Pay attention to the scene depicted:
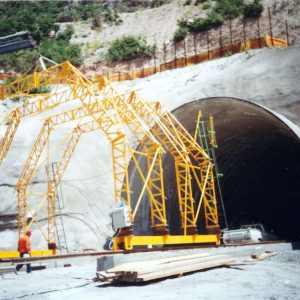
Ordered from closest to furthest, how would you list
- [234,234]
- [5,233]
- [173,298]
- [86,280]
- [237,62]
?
[173,298] → [86,280] → [234,234] → [5,233] → [237,62]

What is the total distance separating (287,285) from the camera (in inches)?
345

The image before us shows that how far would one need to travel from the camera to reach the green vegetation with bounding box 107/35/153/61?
53.1 metres

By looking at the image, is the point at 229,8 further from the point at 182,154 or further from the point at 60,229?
the point at 60,229

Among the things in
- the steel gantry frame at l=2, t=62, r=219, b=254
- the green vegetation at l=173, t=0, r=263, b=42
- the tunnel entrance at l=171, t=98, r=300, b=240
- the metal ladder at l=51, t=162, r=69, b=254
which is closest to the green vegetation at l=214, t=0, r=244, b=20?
the green vegetation at l=173, t=0, r=263, b=42

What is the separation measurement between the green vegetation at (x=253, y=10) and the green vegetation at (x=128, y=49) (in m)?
12.4

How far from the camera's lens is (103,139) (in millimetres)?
28766

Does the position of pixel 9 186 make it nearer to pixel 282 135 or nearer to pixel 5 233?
pixel 5 233

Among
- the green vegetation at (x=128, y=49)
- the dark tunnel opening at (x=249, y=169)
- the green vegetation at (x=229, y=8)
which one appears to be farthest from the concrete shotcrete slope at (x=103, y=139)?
the green vegetation at (x=229, y=8)

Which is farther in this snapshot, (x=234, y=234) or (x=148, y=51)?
(x=148, y=51)

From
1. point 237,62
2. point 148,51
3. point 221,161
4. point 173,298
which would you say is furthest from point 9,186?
point 148,51

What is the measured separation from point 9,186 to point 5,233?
3302 mm

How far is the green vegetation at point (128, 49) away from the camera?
53125 millimetres

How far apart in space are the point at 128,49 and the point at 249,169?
30695mm

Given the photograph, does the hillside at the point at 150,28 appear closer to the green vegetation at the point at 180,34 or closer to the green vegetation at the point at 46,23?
the green vegetation at the point at 180,34
